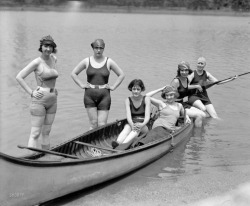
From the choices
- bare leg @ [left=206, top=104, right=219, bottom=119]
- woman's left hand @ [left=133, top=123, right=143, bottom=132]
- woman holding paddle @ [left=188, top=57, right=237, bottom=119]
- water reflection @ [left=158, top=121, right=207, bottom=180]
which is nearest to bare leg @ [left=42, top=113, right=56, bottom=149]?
woman's left hand @ [left=133, top=123, right=143, bottom=132]

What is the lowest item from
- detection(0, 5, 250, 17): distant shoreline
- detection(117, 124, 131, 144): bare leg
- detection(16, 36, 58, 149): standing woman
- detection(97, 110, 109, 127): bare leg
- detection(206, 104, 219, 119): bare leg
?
detection(206, 104, 219, 119): bare leg

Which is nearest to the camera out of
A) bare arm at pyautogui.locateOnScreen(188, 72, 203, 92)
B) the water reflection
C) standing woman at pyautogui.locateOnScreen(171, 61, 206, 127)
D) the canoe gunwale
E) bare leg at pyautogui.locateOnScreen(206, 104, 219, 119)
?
the canoe gunwale

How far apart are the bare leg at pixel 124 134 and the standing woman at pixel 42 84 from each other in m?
1.50

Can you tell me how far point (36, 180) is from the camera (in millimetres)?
4840

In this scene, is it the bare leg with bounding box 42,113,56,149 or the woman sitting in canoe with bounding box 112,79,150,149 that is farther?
the woman sitting in canoe with bounding box 112,79,150,149

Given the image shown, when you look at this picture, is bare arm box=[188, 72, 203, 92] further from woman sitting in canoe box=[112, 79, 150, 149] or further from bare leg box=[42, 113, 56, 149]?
bare leg box=[42, 113, 56, 149]

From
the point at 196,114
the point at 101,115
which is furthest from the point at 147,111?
the point at 196,114

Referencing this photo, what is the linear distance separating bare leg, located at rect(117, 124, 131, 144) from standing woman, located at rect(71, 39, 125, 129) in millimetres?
433

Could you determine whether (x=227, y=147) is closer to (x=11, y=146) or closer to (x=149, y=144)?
(x=149, y=144)

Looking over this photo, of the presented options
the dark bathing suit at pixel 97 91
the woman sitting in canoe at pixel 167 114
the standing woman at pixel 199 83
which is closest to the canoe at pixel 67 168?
the woman sitting in canoe at pixel 167 114

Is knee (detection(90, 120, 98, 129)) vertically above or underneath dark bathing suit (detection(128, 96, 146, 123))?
underneath

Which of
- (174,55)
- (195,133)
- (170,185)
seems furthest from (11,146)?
(174,55)

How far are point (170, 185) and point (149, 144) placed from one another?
2.56ft

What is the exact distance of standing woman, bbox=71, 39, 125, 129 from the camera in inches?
273
